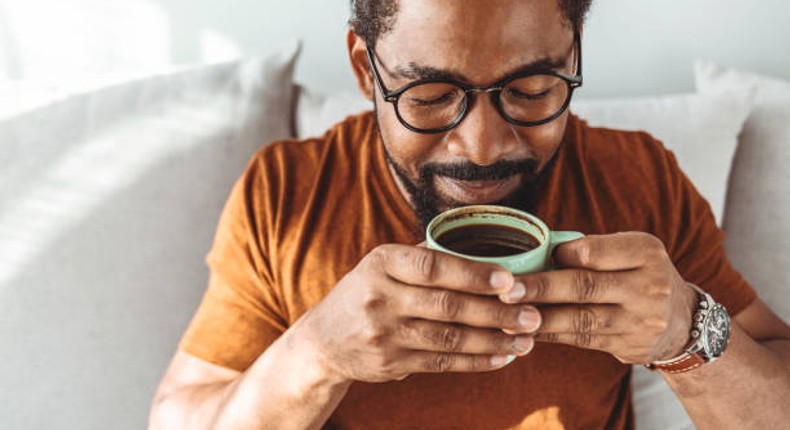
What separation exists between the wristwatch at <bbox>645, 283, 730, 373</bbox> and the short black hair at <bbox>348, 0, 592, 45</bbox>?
39cm

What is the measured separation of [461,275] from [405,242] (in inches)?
16.8

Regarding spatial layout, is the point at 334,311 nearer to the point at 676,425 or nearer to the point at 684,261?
the point at 684,261

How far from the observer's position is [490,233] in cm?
82

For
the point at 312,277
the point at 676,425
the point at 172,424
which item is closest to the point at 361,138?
the point at 312,277

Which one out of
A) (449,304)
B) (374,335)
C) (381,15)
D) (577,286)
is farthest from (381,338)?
(381,15)

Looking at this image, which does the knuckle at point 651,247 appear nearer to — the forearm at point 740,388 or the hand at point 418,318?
the hand at point 418,318

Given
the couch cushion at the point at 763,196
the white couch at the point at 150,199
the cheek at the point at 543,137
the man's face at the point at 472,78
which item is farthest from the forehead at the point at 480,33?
the couch cushion at the point at 763,196

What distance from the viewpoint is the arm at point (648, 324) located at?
0.79 m

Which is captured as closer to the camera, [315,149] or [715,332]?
[715,332]

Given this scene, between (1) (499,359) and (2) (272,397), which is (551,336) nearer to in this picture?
(1) (499,359)

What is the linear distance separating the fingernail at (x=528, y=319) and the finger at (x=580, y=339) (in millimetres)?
74

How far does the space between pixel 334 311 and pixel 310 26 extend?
3.64 feet

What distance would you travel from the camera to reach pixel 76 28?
1.91 m

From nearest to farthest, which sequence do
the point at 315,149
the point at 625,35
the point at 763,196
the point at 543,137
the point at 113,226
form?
the point at 543,137 → the point at 315,149 → the point at 113,226 → the point at 763,196 → the point at 625,35
